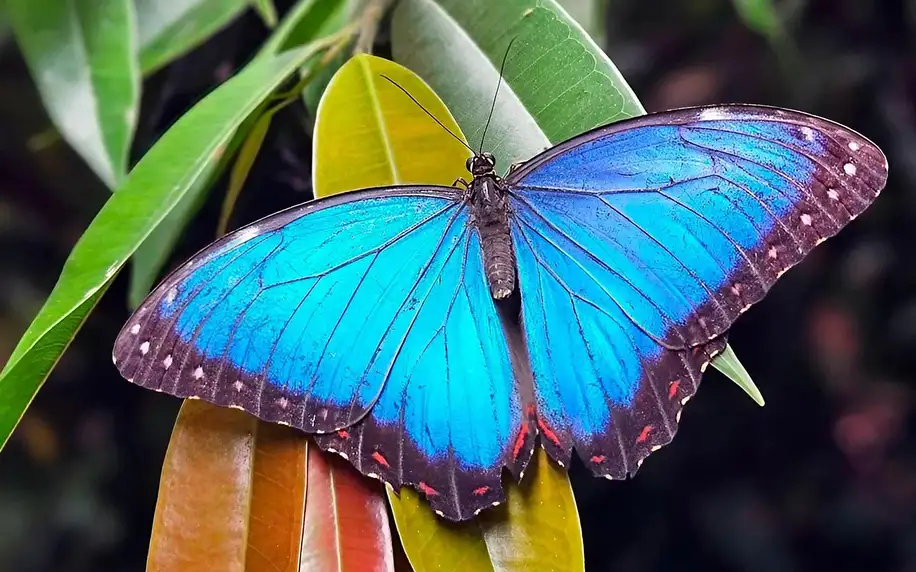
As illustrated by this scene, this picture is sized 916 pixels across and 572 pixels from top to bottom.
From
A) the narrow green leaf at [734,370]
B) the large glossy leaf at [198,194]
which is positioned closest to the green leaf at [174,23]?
the large glossy leaf at [198,194]

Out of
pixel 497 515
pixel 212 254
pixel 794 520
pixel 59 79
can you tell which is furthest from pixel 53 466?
pixel 794 520

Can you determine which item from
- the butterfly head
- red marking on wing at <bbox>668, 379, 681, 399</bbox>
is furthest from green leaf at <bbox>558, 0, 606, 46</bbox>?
red marking on wing at <bbox>668, 379, 681, 399</bbox>

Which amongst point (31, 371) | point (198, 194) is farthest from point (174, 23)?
point (31, 371)

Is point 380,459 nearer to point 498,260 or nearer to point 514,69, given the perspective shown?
point 498,260

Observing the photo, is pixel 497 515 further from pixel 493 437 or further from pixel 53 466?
pixel 53 466

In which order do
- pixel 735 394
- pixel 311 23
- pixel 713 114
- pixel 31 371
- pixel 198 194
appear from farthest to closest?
pixel 735 394 < pixel 311 23 < pixel 198 194 < pixel 713 114 < pixel 31 371

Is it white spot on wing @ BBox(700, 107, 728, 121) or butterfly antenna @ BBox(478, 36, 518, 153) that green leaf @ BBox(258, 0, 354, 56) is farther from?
white spot on wing @ BBox(700, 107, 728, 121)
